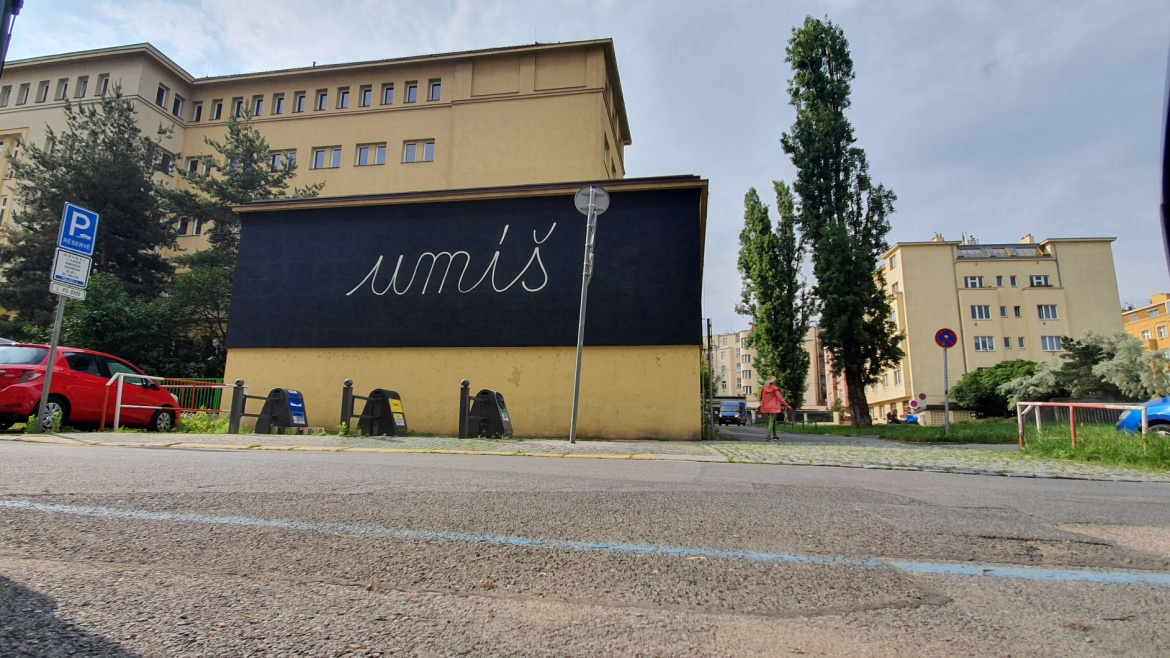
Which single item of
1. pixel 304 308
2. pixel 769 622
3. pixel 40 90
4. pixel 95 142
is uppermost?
pixel 40 90

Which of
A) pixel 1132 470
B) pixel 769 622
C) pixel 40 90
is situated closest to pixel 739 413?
pixel 1132 470

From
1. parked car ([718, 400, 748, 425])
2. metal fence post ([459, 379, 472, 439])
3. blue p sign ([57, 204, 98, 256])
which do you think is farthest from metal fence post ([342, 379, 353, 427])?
parked car ([718, 400, 748, 425])

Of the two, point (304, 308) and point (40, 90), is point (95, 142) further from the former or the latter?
point (304, 308)

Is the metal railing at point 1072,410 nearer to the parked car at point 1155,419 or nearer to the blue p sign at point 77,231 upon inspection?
the parked car at point 1155,419

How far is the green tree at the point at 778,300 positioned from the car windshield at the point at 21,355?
1141 inches

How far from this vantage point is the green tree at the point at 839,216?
30.9 metres

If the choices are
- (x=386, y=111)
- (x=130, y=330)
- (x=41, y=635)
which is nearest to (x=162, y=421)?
(x=41, y=635)

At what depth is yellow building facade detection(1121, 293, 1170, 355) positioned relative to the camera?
84.9m

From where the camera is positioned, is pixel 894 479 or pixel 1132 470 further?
pixel 1132 470

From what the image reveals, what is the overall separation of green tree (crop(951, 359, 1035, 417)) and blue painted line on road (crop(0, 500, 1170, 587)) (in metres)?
55.6

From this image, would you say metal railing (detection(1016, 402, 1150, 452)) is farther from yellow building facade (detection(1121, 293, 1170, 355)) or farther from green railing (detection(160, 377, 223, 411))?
yellow building facade (detection(1121, 293, 1170, 355))

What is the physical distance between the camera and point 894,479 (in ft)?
21.4

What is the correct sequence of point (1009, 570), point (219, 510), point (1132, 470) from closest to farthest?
point (1009, 570) < point (219, 510) < point (1132, 470)

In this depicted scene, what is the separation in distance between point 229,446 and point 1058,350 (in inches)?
2821
